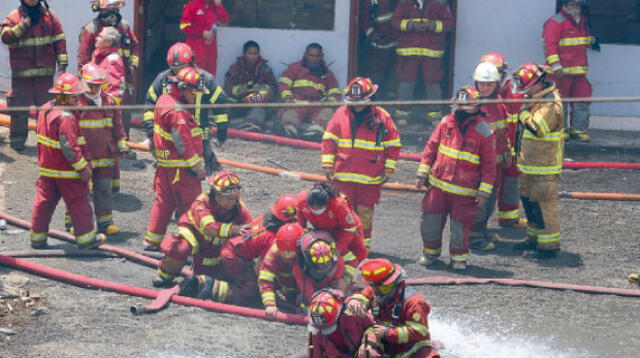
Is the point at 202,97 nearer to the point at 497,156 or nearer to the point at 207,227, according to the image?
the point at 207,227

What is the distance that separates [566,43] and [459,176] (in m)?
4.60

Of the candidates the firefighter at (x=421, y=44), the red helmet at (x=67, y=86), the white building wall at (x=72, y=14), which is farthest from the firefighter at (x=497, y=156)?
the white building wall at (x=72, y=14)

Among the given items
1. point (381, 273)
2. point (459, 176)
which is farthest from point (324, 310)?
point (459, 176)

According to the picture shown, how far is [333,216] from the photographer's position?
9.23 metres

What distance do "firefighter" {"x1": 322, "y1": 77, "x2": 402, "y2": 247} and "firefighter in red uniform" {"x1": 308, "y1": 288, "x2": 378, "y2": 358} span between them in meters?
3.00

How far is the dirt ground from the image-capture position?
8.32 metres

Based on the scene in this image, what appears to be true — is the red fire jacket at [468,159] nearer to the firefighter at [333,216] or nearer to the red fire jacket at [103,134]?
the firefighter at [333,216]

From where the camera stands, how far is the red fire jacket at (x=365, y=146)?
1030 centimetres

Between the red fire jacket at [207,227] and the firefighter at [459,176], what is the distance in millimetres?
1858

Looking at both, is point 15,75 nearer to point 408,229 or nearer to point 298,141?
point 298,141

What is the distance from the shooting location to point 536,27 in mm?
14633

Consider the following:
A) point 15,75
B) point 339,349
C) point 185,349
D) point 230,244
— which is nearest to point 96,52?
point 15,75

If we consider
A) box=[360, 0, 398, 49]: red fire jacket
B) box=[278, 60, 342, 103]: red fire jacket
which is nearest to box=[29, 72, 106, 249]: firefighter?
box=[278, 60, 342, 103]: red fire jacket

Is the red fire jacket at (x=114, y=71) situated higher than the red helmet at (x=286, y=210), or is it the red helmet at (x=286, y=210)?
the red fire jacket at (x=114, y=71)
